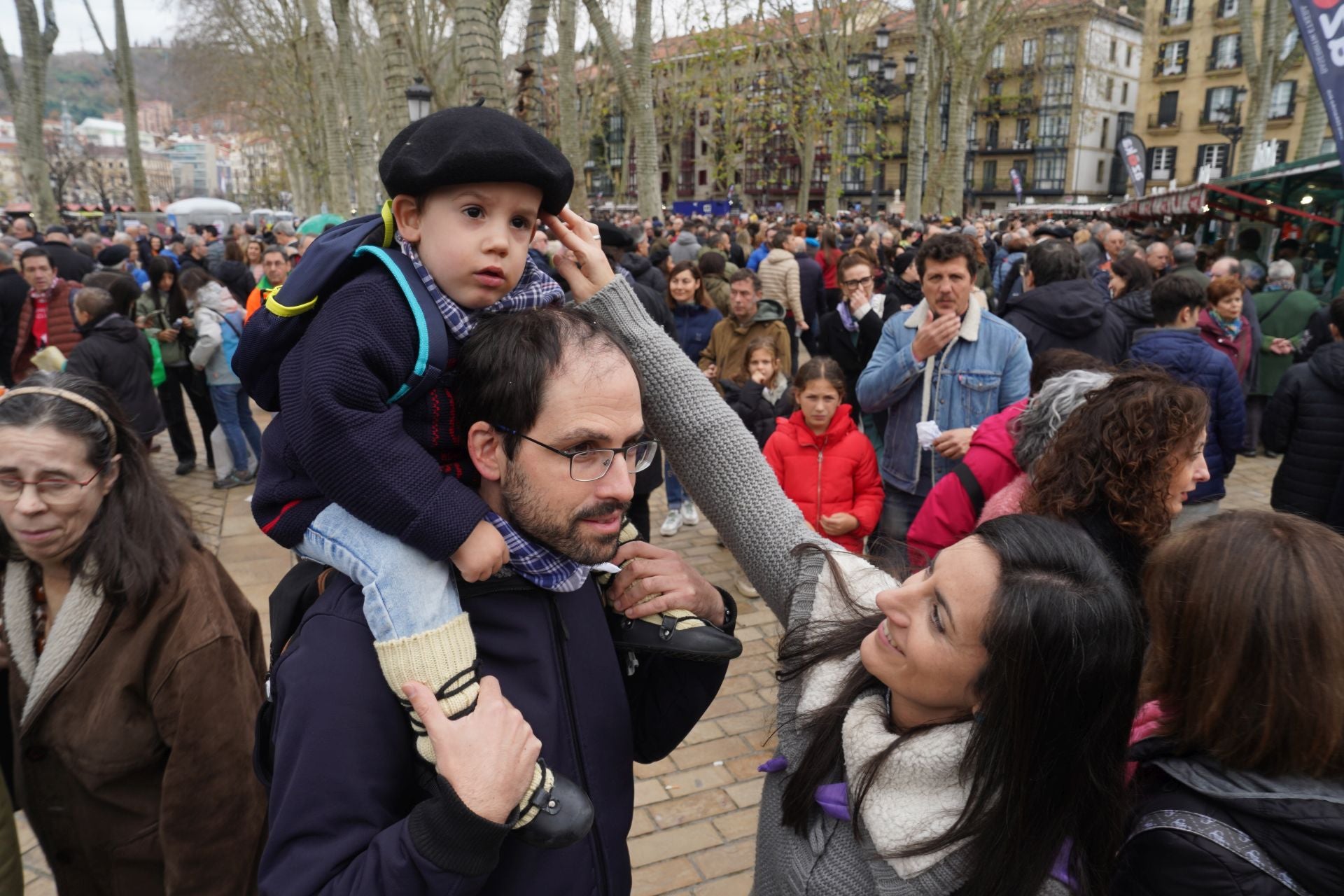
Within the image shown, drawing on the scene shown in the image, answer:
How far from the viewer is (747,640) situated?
5.07m

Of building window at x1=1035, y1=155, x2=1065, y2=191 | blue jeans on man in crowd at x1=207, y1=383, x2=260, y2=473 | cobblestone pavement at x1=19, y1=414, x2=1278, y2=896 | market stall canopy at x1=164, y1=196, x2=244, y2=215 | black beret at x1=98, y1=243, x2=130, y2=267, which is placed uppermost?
building window at x1=1035, y1=155, x2=1065, y2=191

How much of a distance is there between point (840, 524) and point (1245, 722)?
298 centimetres

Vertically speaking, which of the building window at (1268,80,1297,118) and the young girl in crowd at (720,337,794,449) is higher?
the building window at (1268,80,1297,118)

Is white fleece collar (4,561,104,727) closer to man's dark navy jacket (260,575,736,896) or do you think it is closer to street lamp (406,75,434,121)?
man's dark navy jacket (260,575,736,896)

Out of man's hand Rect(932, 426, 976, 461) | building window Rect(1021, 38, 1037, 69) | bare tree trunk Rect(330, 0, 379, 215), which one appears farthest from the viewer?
building window Rect(1021, 38, 1037, 69)

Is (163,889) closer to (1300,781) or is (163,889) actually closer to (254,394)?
(254,394)

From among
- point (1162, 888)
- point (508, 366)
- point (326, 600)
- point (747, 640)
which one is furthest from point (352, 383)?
point (747, 640)

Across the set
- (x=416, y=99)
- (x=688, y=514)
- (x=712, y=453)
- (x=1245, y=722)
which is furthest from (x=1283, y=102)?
(x=712, y=453)

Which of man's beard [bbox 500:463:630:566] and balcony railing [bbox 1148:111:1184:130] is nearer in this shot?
man's beard [bbox 500:463:630:566]

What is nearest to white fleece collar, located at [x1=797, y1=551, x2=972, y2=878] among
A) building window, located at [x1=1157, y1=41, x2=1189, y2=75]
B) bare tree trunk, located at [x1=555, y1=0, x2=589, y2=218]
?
bare tree trunk, located at [x1=555, y1=0, x2=589, y2=218]

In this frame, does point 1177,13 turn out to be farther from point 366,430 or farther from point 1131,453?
point 366,430

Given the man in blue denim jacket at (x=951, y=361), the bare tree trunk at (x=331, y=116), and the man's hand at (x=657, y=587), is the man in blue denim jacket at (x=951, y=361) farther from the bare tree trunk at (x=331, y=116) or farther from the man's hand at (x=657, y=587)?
the bare tree trunk at (x=331, y=116)

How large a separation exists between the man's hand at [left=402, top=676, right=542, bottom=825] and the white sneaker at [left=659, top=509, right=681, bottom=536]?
18.2ft

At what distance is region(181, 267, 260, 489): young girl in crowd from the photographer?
733 centimetres
